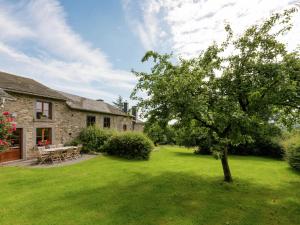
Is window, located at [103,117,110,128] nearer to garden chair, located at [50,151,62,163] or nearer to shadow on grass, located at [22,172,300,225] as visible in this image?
garden chair, located at [50,151,62,163]

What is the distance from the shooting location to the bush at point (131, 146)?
15.9m

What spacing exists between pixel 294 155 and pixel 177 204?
9.94 metres

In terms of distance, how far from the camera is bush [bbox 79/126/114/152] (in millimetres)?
18469

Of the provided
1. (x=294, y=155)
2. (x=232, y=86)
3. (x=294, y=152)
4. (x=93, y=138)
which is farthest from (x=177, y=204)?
(x=93, y=138)

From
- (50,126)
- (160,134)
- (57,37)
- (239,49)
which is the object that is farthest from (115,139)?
(239,49)

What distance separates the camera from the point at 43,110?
15922mm

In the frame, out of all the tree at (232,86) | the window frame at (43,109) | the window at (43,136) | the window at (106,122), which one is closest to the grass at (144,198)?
the tree at (232,86)

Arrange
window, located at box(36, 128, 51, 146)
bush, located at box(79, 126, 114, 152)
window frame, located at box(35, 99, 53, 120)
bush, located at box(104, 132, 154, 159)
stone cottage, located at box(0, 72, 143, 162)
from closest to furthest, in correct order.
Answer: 1. stone cottage, located at box(0, 72, 143, 162)
2. window frame, located at box(35, 99, 53, 120)
3. window, located at box(36, 128, 51, 146)
4. bush, located at box(104, 132, 154, 159)
5. bush, located at box(79, 126, 114, 152)

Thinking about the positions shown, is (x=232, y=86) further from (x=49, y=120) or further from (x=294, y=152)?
(x=49, y=120)

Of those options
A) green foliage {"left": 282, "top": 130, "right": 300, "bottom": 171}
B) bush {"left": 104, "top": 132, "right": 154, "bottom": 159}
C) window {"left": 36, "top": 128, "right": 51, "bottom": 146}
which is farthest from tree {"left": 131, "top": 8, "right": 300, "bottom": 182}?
window {"left": 36, "top": 128, "right": 51, "bottom": 146}

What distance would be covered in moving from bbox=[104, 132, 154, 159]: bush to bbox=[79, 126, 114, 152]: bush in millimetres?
2151

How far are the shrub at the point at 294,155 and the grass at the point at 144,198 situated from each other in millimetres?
2039

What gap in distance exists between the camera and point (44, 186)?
8.26 m

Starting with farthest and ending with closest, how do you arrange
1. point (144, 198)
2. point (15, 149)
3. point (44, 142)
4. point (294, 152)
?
1. point (44, 142)
2. point (15, 149)
3. point (294, 152)
4. point (144, 198)
